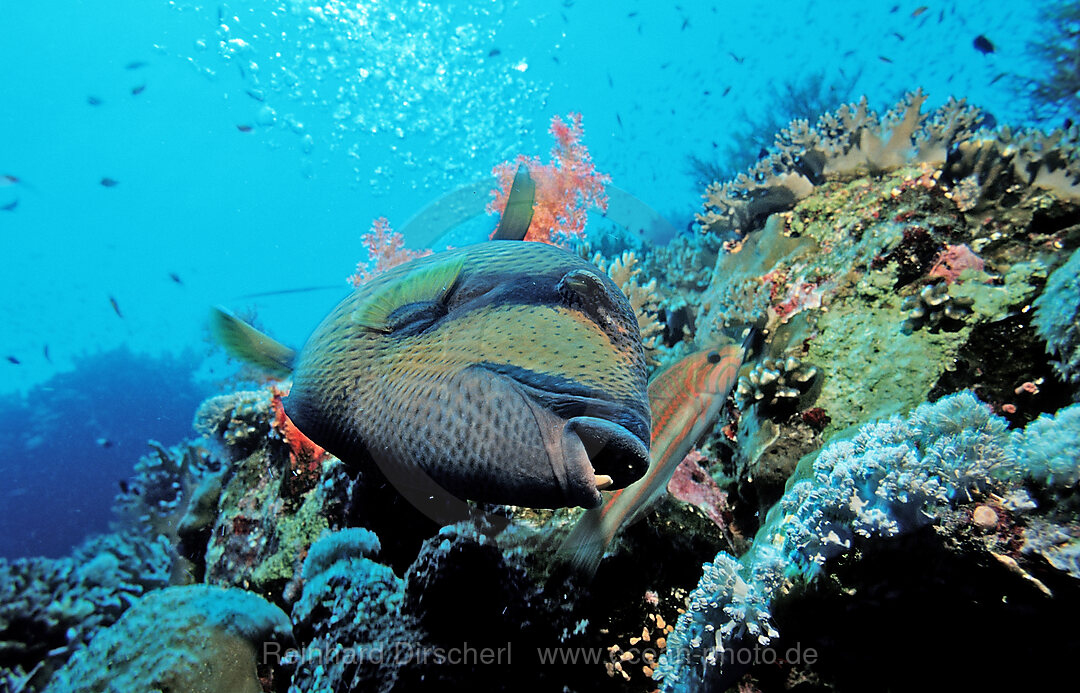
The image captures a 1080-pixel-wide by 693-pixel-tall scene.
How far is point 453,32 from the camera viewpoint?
52844 mm

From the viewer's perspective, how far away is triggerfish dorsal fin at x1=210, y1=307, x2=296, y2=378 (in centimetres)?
168

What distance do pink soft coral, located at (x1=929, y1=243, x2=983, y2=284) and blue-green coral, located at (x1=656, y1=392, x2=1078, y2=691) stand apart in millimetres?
1269

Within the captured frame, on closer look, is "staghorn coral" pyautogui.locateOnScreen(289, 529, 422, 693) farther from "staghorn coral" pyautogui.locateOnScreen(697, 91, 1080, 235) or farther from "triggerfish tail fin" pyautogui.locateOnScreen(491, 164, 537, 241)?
"staghorn coral" pyautogui.locateOnScreen(697, 91, 1080, 235)

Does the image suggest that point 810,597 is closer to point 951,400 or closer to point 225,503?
point 951,400

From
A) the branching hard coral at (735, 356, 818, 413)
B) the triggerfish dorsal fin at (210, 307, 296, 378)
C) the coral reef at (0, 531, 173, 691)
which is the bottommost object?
the coral reef at (0, 531, 173, 691)

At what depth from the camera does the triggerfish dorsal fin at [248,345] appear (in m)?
1.68

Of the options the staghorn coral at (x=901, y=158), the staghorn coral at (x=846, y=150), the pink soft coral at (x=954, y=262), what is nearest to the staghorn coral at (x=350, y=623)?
the pink soft coral at (x=954, y=262)

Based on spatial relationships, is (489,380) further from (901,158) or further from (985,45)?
(985,45)

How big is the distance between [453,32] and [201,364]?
4550cm

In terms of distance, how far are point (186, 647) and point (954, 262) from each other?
5.14 m

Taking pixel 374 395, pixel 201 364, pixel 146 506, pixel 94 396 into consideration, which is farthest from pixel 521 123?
pixel 374 395

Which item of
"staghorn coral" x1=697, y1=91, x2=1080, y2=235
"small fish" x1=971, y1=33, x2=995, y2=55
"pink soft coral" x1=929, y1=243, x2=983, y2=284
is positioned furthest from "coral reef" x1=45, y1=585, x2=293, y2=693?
"small fish" x1=971, y1=33, x2=995, y2=55

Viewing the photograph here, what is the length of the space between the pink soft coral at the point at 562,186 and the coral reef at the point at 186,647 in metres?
3.87

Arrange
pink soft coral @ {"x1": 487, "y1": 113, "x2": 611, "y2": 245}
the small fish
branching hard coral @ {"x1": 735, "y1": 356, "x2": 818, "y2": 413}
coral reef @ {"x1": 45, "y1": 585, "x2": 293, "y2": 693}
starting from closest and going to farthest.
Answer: coral reef @ {"x1": 45, "y1": 585, "x2": 293, "y2": 693} < branching hard coral @ {"x1": 735, "y1": 356, "x2": 818, "y2": 413} < pink soft coral @ {"x1": 487, "y1": 113, "x2": 611, "y2": 245} < the small fish
